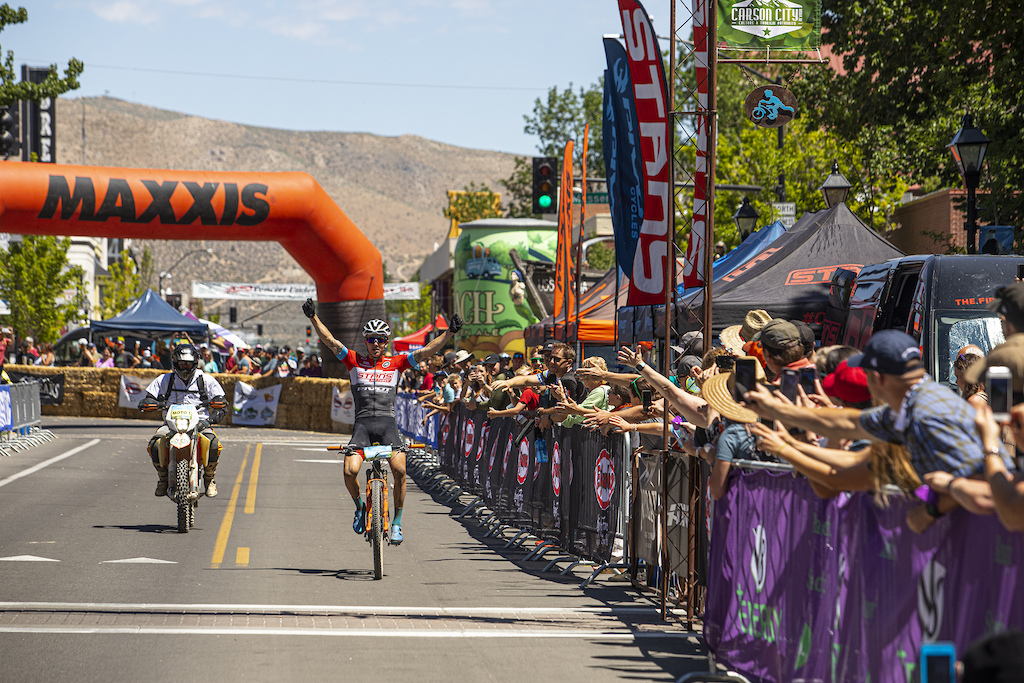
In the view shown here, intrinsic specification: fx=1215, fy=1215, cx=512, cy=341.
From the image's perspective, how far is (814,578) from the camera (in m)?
5.82

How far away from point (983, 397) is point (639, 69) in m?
4.05

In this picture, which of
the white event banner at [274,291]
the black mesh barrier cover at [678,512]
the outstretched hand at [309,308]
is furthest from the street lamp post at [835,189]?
the white event banner at [274,291]

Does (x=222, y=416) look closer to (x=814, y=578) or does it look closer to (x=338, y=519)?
(x=338, y=519)

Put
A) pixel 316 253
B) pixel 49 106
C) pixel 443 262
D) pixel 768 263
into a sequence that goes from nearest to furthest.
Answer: pixel 768 263
pixel 316 253
pixel 49 106
pixel 443 262

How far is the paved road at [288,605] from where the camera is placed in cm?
718

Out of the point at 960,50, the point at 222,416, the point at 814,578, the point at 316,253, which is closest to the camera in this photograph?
the point at 814,578

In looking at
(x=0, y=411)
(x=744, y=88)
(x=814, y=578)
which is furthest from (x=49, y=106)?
(x=814, y=578)

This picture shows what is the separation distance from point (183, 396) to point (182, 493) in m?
1.18

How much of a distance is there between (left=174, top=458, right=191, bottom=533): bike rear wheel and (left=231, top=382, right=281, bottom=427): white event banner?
72.9 ft

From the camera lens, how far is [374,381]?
11.4 meters

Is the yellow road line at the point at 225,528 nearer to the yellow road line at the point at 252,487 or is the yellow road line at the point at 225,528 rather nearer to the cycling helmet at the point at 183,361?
the yellow road line at the point at 252,487

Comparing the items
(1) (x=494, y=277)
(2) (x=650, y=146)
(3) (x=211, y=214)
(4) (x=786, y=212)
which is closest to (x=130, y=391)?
(3) (x=211, y=214)

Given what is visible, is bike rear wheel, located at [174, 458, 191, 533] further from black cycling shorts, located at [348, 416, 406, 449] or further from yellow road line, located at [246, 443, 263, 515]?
black cycling shorts, located at [348, 416, 406, 449]

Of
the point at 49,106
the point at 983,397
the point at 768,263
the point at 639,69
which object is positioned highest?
the point at 49,106
